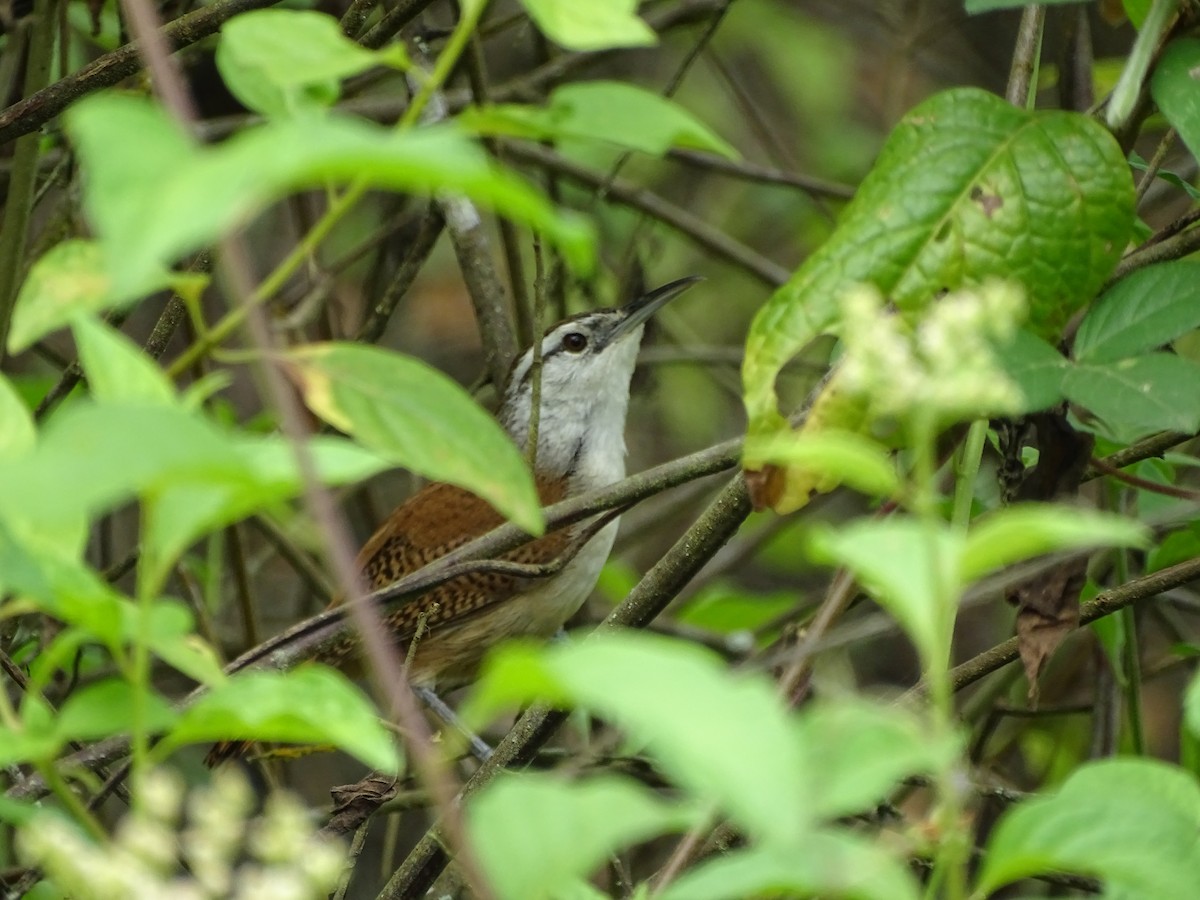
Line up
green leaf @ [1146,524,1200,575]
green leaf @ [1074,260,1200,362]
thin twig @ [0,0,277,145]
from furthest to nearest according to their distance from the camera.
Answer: green leaf @ [1146,524,1200,575] < thin twig @ [0,0,277,145] < green leaf @ [1074,260,1200,362]

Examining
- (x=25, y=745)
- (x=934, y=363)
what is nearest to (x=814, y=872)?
(x=934, y=363)

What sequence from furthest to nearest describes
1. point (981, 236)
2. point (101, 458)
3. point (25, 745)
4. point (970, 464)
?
point (970, 464)
point (981, 236)
point (25, 745)
point (101, 458)

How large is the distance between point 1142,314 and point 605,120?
1.16 m

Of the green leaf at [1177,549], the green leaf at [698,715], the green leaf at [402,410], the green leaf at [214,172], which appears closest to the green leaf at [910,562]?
the green leaf at [698,715]

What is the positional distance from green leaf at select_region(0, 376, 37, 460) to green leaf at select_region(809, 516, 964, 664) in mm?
709

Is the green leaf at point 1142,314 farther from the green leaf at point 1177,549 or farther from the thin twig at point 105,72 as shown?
the thin twig at point 105,72

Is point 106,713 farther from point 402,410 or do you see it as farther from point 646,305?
point 646,305

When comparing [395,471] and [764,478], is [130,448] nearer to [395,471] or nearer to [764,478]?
[764,478]

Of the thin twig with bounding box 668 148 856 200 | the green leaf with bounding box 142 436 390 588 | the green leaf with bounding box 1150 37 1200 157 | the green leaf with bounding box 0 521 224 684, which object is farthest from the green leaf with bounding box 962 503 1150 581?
the thin twig with bounding box 668 148 856 200

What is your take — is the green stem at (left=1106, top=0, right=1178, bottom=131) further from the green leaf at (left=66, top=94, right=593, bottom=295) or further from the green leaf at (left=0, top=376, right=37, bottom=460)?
the green leaf at (left=0, top=376, right=37, bottom=460)

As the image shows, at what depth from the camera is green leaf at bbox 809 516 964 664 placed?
1.06m

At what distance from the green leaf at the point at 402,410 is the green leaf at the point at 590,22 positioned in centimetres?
33

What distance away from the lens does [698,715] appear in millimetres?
929

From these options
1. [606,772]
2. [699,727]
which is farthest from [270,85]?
[606,772]
